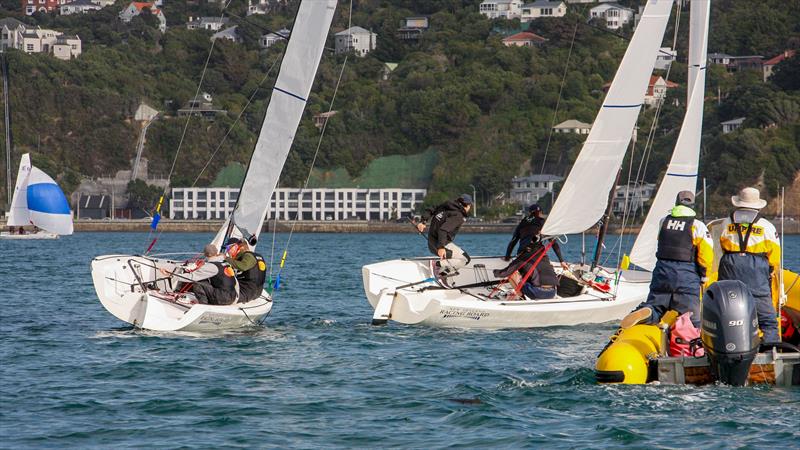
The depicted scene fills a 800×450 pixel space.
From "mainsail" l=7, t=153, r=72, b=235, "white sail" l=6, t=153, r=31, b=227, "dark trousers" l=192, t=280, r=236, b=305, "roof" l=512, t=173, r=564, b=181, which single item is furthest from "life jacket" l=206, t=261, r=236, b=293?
"roof" l=512, t=173, r=564, b=181

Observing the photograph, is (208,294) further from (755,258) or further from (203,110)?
(203,110)

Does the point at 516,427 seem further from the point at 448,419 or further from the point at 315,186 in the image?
the point at 315,186

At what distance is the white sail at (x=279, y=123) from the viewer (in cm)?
1988

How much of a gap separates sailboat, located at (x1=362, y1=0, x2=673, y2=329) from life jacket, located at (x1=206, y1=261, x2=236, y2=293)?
2.19 metres

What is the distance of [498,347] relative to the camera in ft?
55.4

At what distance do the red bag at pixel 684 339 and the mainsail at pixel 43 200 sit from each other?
59.9 meters

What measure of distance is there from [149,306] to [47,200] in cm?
5504

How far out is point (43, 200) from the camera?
69750mm

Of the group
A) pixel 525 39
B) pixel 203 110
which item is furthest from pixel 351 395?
pixel 525 39

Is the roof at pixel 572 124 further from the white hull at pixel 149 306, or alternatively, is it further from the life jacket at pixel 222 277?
the life jacket at pixel 222 277

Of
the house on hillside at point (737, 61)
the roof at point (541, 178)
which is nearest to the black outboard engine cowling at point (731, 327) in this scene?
the roof at point (541, 178)

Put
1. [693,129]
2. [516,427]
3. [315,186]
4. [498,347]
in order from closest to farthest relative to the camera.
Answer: [516,427] < [498,347] < [693,129] < [315,186]

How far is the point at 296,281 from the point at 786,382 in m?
22.6

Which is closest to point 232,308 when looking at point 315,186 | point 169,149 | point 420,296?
point 420,296
